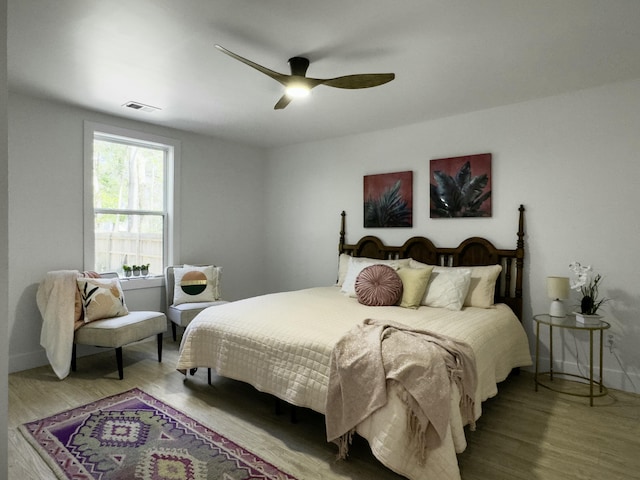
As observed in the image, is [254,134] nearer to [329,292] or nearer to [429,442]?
[329,292]

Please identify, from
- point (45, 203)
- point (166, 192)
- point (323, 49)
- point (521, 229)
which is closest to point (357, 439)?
point (521, 229)

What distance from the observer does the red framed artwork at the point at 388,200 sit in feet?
14.1

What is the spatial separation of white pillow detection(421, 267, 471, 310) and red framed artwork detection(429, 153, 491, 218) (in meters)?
0.74

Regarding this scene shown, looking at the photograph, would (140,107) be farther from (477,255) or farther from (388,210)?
(477,255)

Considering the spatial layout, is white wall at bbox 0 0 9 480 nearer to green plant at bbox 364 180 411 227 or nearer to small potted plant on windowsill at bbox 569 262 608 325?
small potted plant on windowsill at bbox 569 262 608 325

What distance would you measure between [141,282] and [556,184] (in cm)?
427

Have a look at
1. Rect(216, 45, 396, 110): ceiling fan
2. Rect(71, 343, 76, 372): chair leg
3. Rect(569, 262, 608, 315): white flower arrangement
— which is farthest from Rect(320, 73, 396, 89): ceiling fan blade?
Rect(71, 343, 76, 372): chair leg

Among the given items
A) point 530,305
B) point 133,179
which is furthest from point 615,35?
point 133,179

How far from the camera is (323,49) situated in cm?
254

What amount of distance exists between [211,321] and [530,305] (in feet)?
9.33

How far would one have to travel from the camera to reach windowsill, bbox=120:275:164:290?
4.13 m

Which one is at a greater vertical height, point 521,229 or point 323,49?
point 323,49

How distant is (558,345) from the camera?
3426mm

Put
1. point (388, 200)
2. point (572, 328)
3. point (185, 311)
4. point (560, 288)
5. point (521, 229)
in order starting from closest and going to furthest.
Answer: point (572, 328), point (560, 288), point (521, 229), point (185, 311), point (388, 200)
